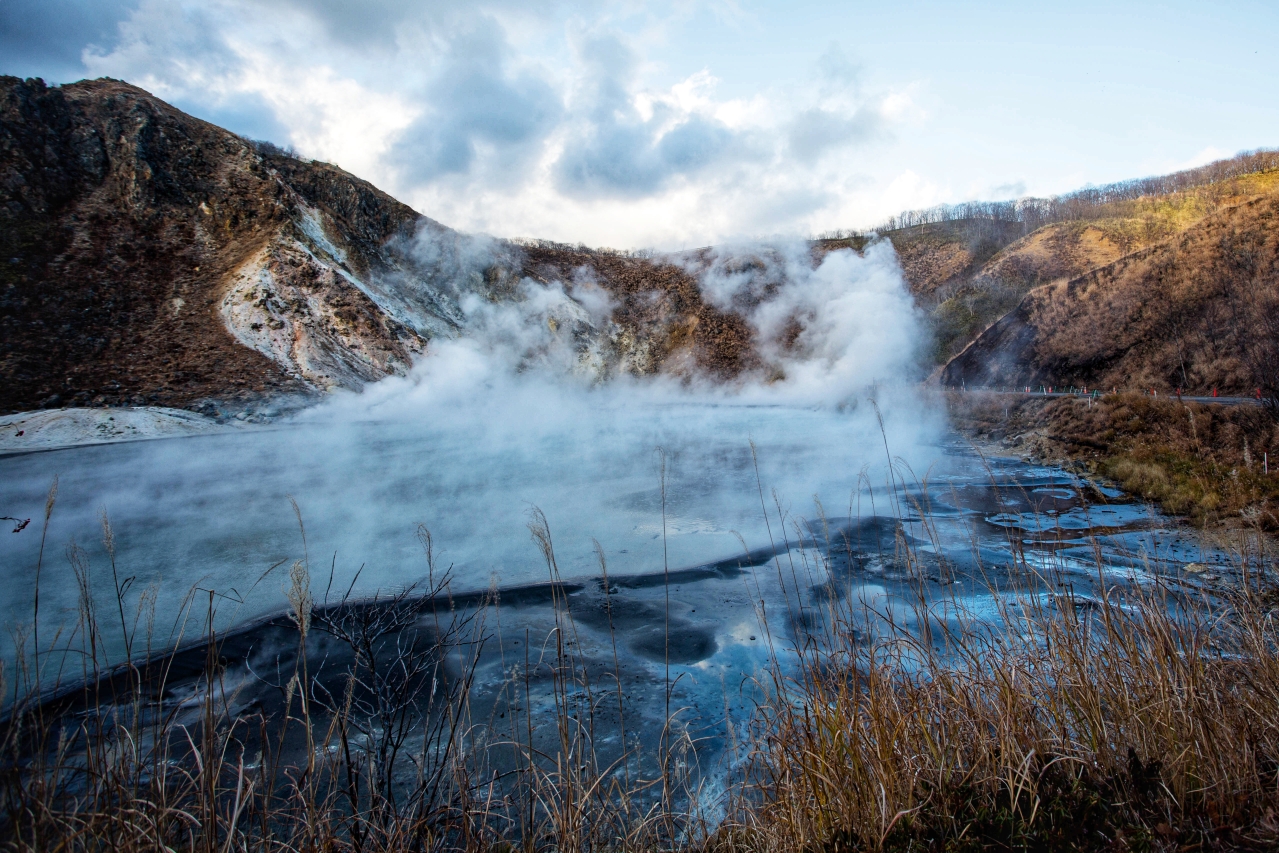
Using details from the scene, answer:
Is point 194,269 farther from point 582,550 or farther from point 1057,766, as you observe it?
point 1057,766

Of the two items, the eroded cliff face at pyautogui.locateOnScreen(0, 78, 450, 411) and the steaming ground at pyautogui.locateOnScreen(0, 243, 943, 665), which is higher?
the eroded cliff face at pyautogui.locateOnScreen(0, 78, 450, 411)

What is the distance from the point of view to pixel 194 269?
852 inches

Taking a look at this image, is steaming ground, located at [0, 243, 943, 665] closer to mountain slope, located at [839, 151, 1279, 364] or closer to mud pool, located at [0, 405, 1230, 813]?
mud pool, located at [0, 405, 1230, 813]

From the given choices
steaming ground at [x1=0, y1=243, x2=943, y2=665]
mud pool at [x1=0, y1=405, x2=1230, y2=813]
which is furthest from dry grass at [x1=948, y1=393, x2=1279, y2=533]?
steaming ground at [x1=0, y1=243, x2=943, y2=665]

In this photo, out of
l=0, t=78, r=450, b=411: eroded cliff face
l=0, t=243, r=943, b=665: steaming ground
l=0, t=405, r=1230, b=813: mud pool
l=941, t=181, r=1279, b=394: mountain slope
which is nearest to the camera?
l=0, t=405, r=1230, b=813: mud pool

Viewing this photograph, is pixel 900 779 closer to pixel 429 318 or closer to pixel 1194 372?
pixel 1194 372

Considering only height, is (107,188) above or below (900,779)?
above

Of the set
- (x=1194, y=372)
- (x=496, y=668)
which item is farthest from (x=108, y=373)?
(x=1194, y=372)

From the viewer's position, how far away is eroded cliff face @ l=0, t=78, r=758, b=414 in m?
17.5

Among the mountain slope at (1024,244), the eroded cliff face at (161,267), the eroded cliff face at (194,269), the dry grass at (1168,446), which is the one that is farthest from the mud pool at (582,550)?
the mountain slope at (1024,244)

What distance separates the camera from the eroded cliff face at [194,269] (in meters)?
17.5

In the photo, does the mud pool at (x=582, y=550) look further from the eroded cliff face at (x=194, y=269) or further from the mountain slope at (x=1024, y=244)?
the mountain slope at (x=1024, y=244)

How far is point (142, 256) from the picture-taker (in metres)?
21.2

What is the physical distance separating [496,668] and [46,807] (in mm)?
3742
